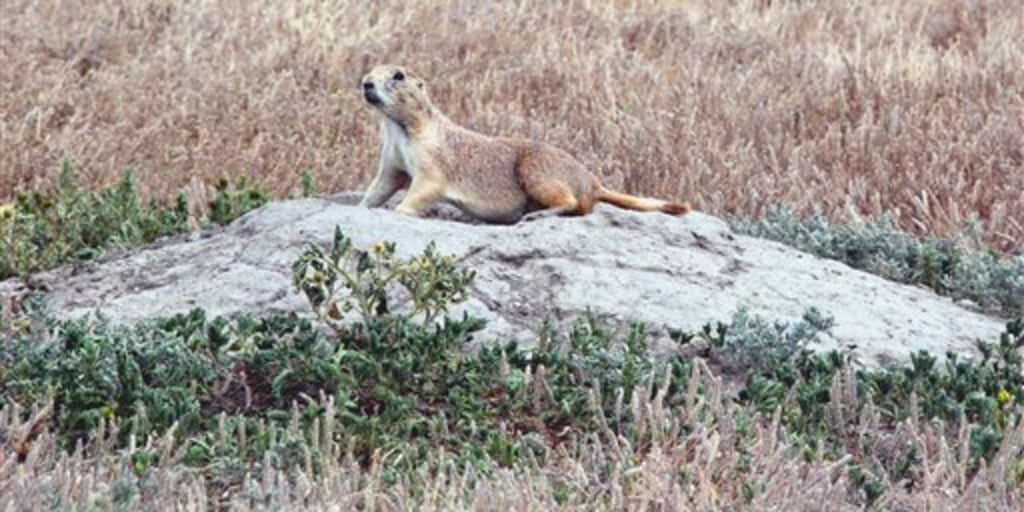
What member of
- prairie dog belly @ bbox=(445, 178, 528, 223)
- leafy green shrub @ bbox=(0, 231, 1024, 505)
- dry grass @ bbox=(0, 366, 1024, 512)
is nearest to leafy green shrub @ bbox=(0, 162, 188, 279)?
prairie dog belly @ bbox=(445, 178, 528, 223)

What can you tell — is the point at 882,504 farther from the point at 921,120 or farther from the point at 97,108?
the point at 97,108

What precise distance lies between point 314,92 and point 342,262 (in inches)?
231

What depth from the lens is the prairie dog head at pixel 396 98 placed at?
8.13 meters

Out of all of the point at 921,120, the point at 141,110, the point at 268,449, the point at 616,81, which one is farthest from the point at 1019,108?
the point at 268,449

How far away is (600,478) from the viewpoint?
572 cm

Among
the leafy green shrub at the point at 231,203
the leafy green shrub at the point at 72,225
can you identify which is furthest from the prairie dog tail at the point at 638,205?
the leafy green shrub at the point at 72,225

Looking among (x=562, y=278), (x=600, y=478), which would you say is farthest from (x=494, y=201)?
(x=600, y=478)

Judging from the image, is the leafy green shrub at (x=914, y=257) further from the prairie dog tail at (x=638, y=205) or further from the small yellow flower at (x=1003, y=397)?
the small yellow flower at (x=1003, y=397)

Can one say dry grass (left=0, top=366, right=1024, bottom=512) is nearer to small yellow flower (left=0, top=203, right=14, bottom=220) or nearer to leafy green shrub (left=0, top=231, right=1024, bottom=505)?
Result: leafy green shrub (left=0, top=231, right=1024, bottom=505)

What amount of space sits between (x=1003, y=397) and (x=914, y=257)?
1.98m

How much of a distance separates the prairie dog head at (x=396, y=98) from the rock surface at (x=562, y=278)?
462 mm

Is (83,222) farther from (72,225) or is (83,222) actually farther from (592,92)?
(592,92)

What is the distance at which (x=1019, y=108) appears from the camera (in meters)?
11.7

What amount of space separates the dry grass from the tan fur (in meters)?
1.85
